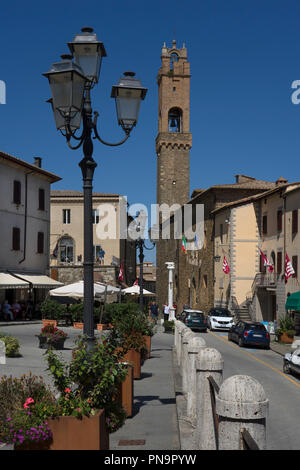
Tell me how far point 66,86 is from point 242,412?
5.19 metres

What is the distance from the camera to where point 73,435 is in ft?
17.7

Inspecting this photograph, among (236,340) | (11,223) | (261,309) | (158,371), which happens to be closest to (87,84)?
(158,371)

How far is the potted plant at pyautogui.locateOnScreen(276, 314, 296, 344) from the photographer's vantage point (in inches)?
1191

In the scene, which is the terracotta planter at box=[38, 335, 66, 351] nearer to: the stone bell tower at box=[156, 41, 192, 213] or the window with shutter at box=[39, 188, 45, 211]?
the window with shutter at box=[39, 188, 45, 211]

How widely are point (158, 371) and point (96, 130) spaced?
389 inches

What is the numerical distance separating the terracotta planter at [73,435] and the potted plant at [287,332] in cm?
2619

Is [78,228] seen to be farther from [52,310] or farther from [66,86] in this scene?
[66,86]

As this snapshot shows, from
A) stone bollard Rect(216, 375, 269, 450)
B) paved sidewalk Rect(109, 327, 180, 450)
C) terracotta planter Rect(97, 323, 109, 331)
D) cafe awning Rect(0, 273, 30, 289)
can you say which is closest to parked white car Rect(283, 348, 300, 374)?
paved sidewalk Rect(109, 327, 180, 450)

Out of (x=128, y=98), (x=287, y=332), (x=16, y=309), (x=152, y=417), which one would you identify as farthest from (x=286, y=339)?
(x=128, y=98)

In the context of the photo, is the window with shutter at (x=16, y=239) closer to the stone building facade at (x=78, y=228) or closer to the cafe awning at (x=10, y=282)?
the cafe awning at (x=10, y=282)

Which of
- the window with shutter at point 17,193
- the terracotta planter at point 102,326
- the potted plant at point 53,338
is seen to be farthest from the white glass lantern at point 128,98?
the window with shutter at point 17,193

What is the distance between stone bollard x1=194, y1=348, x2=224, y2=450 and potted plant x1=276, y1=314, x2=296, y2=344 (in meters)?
24.4

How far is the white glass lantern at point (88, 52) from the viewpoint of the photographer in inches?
324
